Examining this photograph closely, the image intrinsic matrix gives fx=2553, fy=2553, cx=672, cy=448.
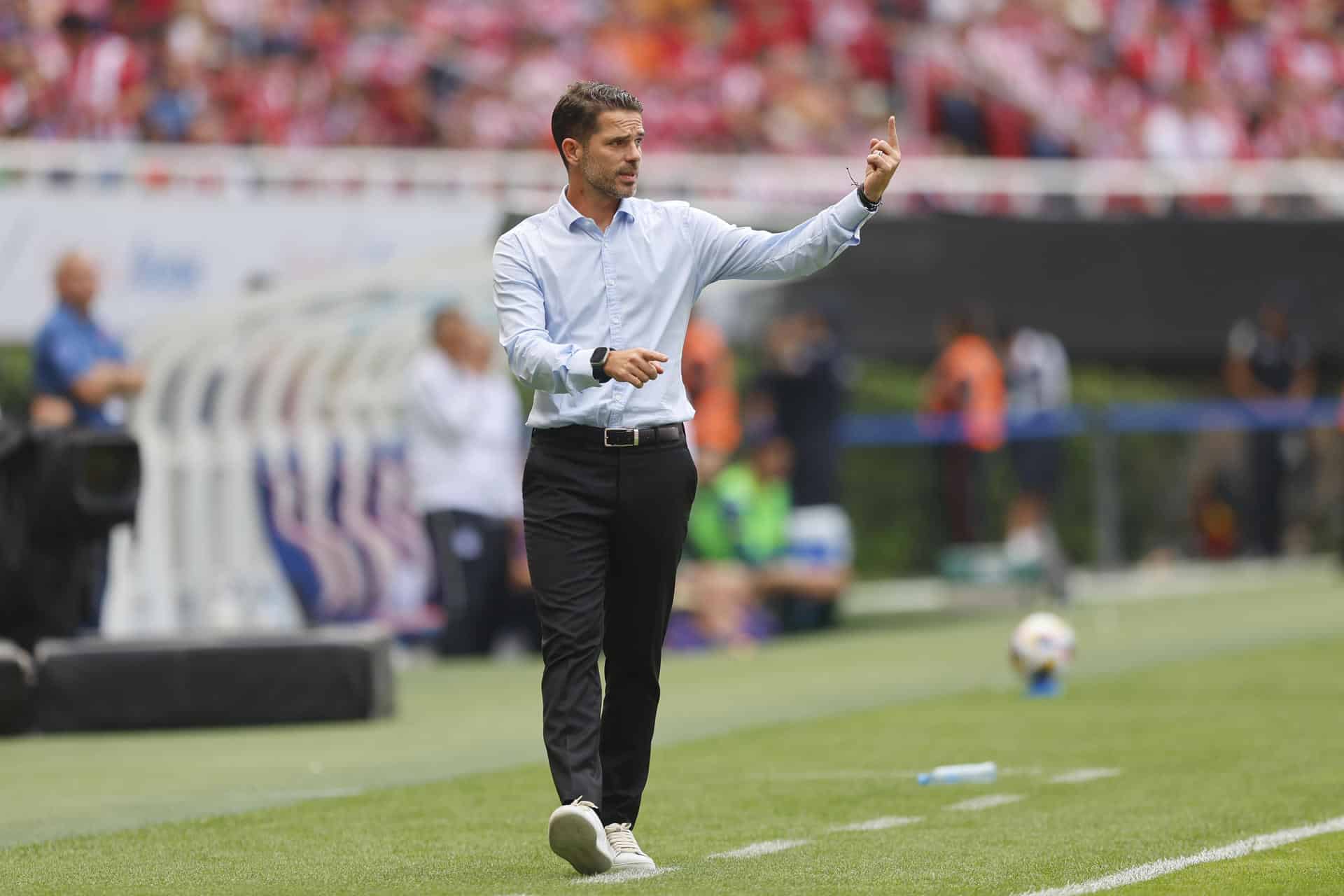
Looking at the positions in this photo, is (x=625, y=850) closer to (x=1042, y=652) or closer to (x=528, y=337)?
(x=528, y=337)

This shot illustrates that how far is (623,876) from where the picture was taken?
6.83 meters

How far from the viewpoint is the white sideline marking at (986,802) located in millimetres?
8414

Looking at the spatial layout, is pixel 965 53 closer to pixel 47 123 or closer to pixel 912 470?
pixel 912 470

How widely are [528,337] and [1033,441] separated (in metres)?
13.5

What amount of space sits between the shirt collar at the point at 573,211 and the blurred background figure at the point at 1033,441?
12.2 metres

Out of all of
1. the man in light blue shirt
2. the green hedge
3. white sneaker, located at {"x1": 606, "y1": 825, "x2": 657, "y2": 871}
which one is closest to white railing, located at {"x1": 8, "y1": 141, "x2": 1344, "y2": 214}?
the green hedge

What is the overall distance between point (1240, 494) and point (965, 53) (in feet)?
19.7

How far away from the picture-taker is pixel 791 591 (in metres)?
17.2

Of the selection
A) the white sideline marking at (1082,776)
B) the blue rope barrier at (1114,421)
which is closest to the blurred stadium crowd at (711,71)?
the blue rope barrier at (1114,421)

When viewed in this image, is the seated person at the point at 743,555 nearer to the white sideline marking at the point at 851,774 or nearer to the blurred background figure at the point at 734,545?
the blurred background figure at the point at 734,545

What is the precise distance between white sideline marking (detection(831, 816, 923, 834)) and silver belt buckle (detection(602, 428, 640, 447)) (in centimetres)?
154

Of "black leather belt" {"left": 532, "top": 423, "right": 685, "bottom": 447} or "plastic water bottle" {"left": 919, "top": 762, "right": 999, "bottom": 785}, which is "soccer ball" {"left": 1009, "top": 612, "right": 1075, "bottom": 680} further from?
"black leather belt" {"left": 532, "top": 423, "right": 685, "bottom": 447}

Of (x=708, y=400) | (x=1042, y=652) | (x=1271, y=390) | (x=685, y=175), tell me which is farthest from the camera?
(x=1271, y=390)

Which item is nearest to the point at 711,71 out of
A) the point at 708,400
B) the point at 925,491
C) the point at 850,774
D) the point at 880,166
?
the point at 925,491
